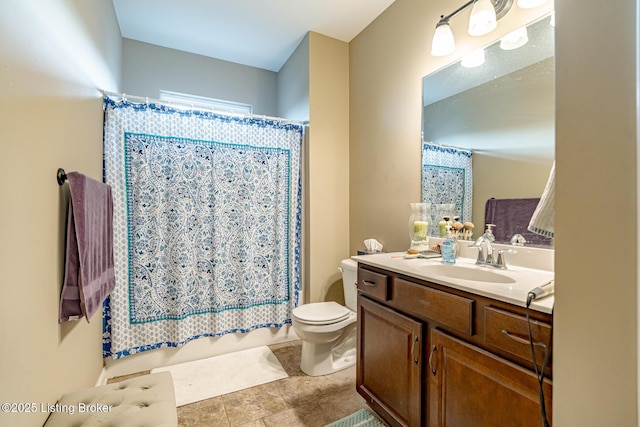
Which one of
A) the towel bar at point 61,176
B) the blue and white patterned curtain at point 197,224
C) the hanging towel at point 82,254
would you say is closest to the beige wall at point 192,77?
the blue and white patterned curtain at point 197,224

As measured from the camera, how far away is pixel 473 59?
1.60 m

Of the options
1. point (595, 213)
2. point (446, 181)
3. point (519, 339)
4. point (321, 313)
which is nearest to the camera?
point (595, 213)

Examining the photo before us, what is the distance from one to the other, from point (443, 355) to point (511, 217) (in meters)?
0.79

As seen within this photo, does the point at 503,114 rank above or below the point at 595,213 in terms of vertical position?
above

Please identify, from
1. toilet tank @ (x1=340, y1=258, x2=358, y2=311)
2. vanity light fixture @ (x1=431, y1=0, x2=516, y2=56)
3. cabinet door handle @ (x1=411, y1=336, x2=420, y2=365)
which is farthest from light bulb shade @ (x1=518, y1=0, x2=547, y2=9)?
toilet tank @ (x1=340, y1=258, x2=358, y2=311)

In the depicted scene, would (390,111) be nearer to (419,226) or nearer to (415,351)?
(419,226)

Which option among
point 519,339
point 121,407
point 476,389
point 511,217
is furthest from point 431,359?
point 121,407

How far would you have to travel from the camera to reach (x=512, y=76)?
1.42 m

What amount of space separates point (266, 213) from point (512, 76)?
1893 mm

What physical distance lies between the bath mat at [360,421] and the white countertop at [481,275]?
34.0 inches

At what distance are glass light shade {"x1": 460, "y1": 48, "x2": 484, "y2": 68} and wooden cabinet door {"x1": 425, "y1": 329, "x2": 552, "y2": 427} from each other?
1.45 m

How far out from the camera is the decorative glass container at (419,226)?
5.99 ft

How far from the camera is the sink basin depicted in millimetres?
1259

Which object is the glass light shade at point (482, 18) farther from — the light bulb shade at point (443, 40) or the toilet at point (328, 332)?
the toilet at point (328, 332)
